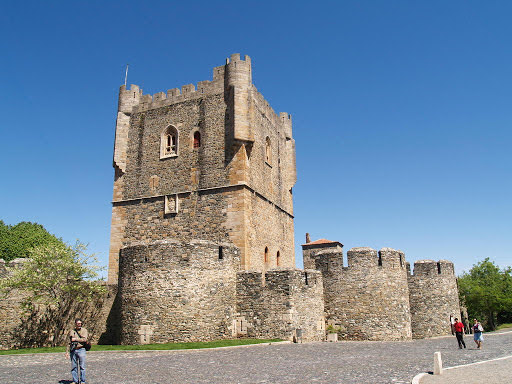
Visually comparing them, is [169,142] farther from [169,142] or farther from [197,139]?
[197,139]

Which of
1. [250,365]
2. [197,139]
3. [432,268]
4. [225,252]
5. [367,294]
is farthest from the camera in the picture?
[197,139]

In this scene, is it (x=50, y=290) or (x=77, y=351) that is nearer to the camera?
(x=77, y=351)

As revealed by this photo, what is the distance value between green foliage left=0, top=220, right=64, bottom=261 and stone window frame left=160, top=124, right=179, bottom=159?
44.3 ft

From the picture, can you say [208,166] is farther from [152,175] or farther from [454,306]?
[454,306]

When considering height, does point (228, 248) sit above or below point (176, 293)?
above

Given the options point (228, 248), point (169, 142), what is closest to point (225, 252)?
point (228, 248)

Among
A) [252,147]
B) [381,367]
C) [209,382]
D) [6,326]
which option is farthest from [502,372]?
[6,326]

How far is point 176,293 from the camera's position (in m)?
16.4

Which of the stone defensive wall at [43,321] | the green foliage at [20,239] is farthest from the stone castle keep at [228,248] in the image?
the green foliage at [20,239]

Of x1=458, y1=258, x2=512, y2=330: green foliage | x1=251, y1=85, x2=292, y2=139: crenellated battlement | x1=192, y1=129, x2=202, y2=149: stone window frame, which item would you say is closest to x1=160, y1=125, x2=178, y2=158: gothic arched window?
x1=192, y1=129, x2=202, y2=149: stone window frame

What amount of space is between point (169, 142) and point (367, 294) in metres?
12.4

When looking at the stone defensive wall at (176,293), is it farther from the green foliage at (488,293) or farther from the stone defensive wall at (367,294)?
the green foliage at (488,293)

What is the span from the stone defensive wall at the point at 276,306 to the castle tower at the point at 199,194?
1.64 feet

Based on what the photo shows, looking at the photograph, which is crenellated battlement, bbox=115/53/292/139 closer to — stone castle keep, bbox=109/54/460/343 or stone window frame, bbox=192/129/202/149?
stone castle keep, bbox=109/54/460/343
